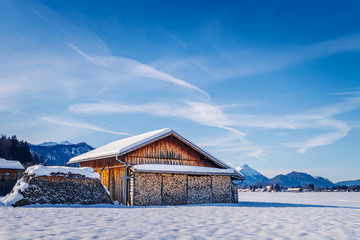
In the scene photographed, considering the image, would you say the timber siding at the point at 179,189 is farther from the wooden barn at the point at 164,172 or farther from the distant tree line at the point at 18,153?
the distant tree line at the point at 18,153

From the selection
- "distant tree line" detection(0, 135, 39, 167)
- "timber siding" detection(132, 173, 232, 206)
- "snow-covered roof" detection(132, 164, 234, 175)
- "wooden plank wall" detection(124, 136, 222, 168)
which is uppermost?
"distant tree line" detection(0, 135, 39, 167)

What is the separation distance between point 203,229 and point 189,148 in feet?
49.4

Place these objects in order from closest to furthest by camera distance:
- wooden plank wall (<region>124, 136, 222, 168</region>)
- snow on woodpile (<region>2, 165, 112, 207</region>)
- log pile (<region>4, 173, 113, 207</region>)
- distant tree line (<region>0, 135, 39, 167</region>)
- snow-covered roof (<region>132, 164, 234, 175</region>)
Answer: snow on woodpile (<region>2, 165, 112, 207</region>) → log pile (<region>4, 173, 113, 207</region>) → snow-covered roof (<region>132, 164, 234, 175</region>) → wooden plank wall (<region>124, 136, 222, 168</region>) → distant tree line (<region>0, 135, 39, 167</region>)

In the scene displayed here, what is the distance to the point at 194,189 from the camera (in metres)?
22.1

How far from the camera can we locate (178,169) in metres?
21.0

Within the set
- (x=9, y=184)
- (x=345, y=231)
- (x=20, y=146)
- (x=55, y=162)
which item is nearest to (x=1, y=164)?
(x=9, y=184)

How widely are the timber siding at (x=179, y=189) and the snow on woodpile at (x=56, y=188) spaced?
2.38m

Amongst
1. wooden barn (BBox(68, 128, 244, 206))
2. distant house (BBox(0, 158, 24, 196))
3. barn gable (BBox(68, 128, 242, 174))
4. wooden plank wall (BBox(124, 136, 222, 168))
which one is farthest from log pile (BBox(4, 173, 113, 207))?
distant house (BBox(0, 158, 24, 196))

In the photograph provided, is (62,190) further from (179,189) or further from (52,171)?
(179,189)

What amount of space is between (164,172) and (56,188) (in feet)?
21.9

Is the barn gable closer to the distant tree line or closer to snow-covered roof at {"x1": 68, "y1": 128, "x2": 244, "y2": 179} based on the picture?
snow-covered roof at {"x1": 68, "y1": 128, "x2": 244, "y2": 179}

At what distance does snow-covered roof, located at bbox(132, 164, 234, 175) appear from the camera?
19.7m

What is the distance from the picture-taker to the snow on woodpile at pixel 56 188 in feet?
52.0

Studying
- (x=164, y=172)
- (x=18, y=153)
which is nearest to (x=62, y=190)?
(x=164, y=172)
